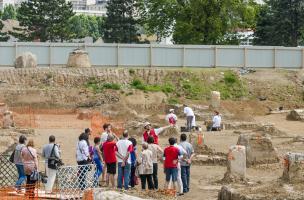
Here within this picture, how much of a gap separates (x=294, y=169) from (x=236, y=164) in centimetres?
346

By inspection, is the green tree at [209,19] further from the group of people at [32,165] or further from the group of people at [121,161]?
the group of people at [32,165]

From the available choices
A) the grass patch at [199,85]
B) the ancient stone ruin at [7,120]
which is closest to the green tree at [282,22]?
the grass patch at [199,85]

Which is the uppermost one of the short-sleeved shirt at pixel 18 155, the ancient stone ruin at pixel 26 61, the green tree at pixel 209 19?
the green tree at pixel 209 19

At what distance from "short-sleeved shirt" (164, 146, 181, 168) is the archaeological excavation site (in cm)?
595

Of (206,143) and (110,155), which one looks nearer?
(110,155)

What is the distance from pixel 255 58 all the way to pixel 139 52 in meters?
7.70

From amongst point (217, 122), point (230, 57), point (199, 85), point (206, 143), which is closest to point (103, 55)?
point (199, 85)

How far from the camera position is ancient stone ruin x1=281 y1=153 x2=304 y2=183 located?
17519 millimetres

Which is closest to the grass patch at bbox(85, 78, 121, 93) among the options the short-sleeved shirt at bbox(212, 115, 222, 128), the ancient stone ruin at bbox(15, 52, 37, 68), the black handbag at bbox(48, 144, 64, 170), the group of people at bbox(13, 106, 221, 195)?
the ancient stone ruin at bbox(15, 52, 37, 68)

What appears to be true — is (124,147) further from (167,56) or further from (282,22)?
(282,22)

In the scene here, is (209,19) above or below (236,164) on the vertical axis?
above

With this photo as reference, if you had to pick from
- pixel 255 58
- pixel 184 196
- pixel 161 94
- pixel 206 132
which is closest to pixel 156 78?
pixel 161 94

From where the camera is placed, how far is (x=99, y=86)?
157ft

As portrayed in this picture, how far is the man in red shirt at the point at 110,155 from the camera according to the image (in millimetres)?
18891
